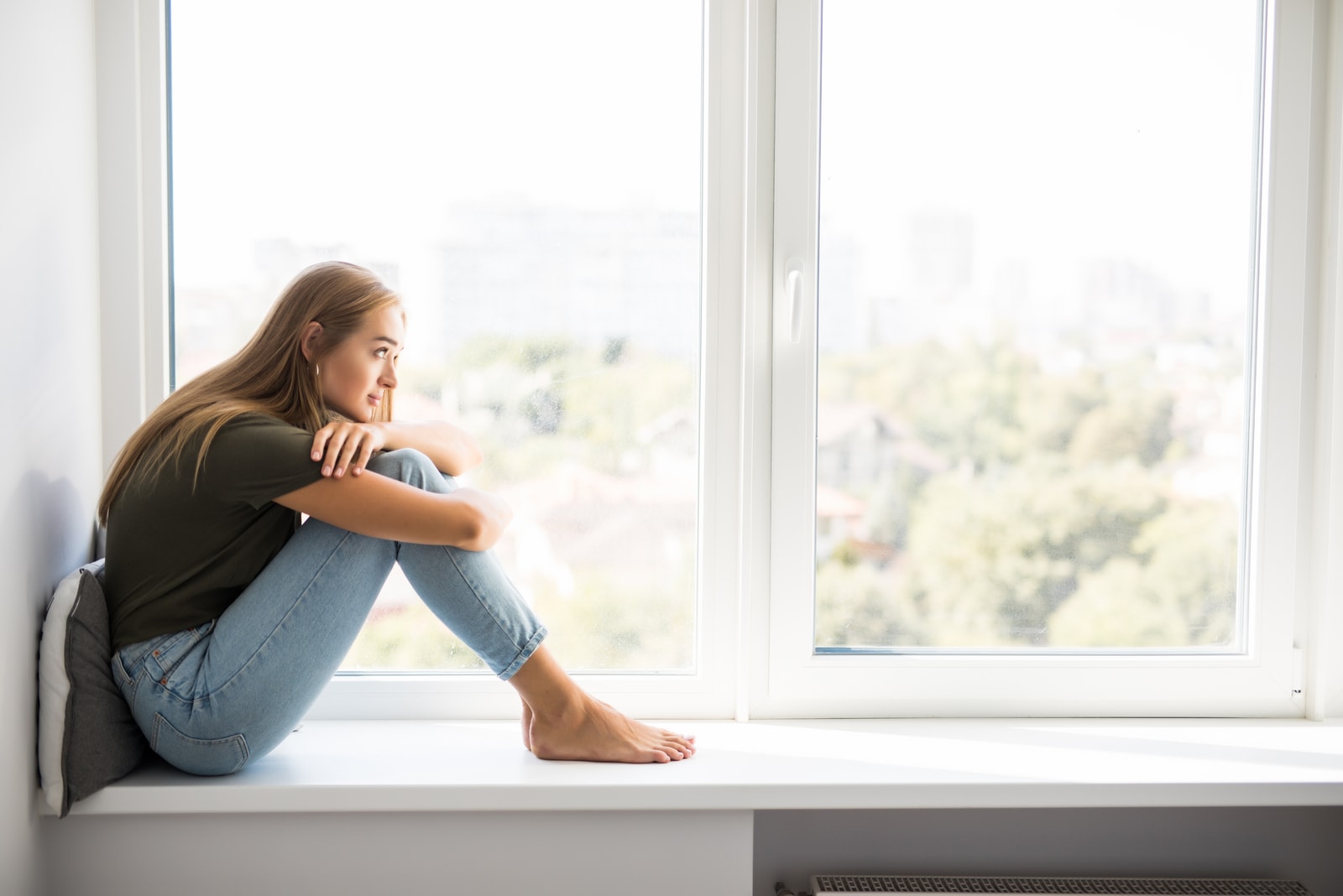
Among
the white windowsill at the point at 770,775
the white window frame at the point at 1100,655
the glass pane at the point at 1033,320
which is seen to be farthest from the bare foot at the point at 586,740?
the glass pane at the point at 1033,320

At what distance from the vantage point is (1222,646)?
1827 mm

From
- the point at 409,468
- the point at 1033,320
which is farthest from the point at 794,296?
the point at 409,468

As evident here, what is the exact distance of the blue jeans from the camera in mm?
1346

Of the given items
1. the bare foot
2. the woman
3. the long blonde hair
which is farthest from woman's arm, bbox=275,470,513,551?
the bare foot

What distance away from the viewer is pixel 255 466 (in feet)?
4.33

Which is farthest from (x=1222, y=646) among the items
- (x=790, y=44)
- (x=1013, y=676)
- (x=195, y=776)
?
(x=195, y=776)

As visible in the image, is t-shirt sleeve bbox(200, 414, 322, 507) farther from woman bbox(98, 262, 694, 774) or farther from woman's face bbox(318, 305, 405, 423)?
woman's face bbox(318, 305, 405, 423)

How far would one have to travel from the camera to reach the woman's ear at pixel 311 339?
1.45 m

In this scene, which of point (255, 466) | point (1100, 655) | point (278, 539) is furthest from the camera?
point (1100, 655)

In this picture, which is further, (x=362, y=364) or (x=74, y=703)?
(x=362, y=364)

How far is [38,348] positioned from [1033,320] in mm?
1591

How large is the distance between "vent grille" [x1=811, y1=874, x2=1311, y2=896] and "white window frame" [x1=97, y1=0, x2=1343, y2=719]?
286 millimetres

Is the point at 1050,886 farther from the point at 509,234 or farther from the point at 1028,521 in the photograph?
the point at 509,234

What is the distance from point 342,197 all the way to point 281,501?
0.62 meters
